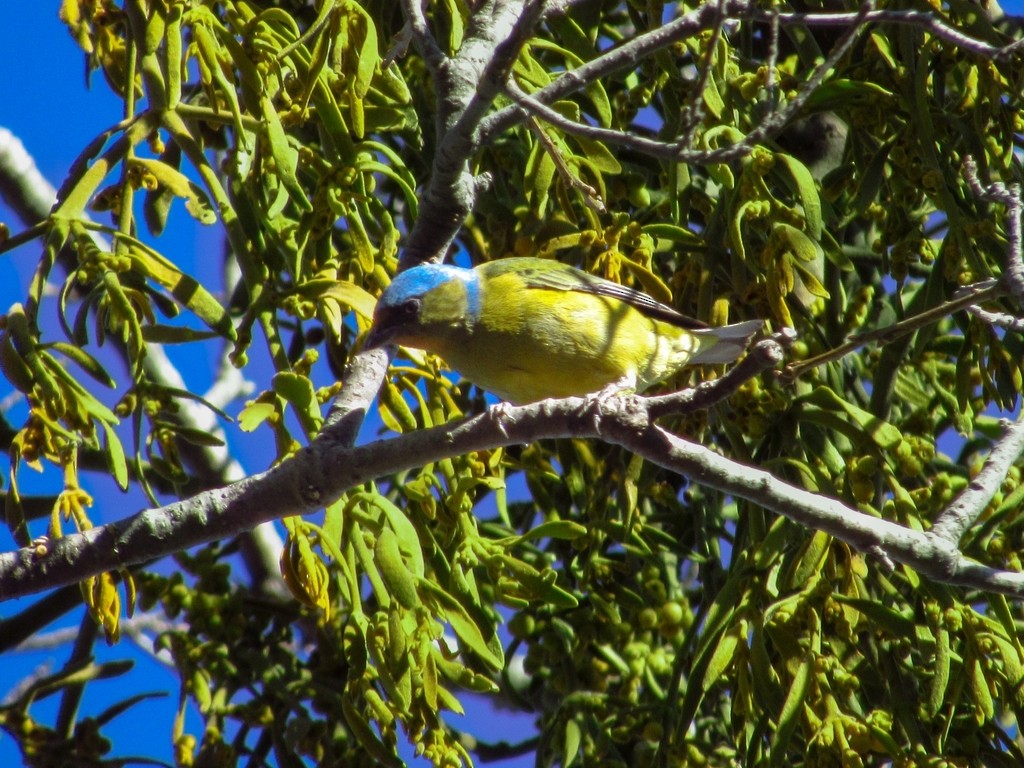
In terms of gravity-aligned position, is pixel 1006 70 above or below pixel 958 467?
above

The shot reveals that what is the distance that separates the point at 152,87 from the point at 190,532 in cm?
85

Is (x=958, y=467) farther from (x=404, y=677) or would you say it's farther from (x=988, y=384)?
(x=404, y=677)

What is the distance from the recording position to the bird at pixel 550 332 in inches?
100.0

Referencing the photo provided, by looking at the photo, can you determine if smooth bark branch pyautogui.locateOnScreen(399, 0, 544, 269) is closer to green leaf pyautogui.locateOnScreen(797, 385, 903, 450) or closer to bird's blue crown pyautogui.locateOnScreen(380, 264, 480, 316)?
bird's blue crown pyautogui.locateOnScreen(380, 264, 480, 316)

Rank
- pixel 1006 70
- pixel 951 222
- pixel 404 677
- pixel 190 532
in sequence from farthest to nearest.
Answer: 1. pixel 1006 70
2. pixel 951 222
3. pixel 404 677
4. pixel 190 532

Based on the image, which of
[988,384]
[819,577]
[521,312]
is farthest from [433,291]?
[988,384]

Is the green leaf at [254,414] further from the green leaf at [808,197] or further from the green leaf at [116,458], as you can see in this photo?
the green leaf at [808,197]

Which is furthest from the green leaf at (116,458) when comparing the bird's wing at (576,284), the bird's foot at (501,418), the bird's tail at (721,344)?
the bird's tail at (721,344)

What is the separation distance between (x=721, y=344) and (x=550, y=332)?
41 cm

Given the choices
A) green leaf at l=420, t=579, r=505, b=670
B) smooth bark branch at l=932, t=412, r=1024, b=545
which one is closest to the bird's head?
green leaf at l=420, t=579, r=505, b=670

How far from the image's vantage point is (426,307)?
8.20 ft

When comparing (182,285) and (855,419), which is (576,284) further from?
(182,285)

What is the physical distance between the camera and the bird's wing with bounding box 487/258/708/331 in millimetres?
2494

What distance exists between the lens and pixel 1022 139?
2648 mm
